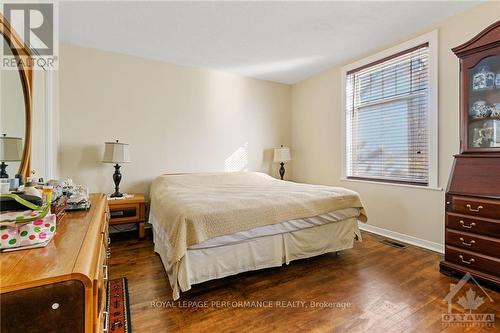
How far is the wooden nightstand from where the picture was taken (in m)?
3.01

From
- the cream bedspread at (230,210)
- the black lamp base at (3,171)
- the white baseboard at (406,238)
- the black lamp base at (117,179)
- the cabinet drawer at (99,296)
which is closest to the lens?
the cabinet drawer at (99,296)

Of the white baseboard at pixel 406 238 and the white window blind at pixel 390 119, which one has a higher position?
the white window blind at pixel 390 119

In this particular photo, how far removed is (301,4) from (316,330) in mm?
2653

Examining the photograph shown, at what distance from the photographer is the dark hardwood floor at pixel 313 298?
156 centimetres

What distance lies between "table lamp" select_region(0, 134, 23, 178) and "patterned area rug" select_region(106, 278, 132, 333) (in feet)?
3.45

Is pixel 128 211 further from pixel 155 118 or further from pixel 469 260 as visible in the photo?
pixel 469 260

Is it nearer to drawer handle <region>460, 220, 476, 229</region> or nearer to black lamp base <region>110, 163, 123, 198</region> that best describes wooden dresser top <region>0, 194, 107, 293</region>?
black lamp base <region>110, 163, 123, 198</region>

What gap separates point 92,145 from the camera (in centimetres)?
325

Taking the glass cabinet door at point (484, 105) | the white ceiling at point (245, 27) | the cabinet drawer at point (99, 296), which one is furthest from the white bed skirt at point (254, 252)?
the white ceiling at point (245, 27)

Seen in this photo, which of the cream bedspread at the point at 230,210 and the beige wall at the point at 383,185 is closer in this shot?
the cream bedspread at the point at 230,210

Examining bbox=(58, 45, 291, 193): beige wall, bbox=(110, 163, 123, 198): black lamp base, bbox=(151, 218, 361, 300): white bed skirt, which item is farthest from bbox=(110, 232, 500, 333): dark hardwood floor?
bbox=(58, 45, 291, 193): beige wall

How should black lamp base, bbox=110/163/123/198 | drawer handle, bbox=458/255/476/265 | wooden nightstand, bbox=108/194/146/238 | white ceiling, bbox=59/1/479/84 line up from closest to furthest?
drawer handle, bbox=458/255/476/265
white ceiling, bbox=59/1/479/84
wooden nightstand, bbox=108/194/146/238
black lamp base, bbox=110/163/123/198

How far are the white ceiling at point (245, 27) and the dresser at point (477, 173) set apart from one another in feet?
2.45

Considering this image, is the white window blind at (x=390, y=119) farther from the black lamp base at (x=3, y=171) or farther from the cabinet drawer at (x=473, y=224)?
the black lamp base at (x=3, y=171)
